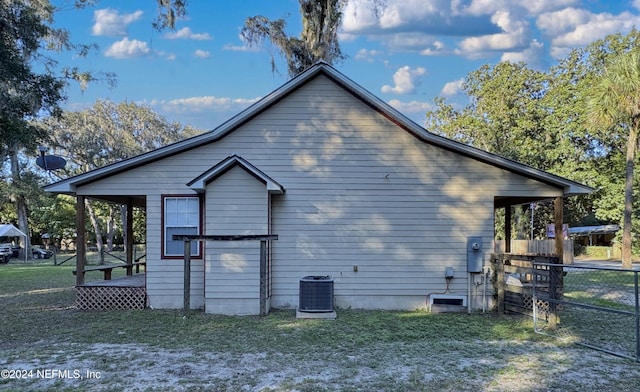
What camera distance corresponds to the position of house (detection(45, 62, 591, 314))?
995 cm

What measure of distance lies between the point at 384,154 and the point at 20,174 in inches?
1129

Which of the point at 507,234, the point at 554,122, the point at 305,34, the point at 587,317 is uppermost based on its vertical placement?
the point at 305,34

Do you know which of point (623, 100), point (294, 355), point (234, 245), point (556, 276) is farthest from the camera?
point (623, 100)

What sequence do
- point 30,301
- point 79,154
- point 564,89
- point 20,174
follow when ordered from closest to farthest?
point 30,301 → point 564,89 → point 20,174 → point 79,154

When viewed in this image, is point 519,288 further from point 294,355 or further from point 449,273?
point 294,355

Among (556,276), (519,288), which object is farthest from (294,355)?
(519,288)

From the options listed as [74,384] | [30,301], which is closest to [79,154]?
[30,301]

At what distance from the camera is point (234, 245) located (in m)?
9.38

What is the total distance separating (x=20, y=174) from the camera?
29.8 metres

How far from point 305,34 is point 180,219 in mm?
11245

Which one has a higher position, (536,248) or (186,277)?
(536,248)

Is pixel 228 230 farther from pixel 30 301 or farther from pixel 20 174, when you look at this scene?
pixel 20 174

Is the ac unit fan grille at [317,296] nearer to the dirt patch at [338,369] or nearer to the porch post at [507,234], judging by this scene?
the dirt patch at [338,369]

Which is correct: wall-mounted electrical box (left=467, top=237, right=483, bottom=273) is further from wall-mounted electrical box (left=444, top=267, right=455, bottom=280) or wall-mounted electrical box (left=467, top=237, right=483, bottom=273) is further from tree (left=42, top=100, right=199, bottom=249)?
tree (left=42, top=100, right=199, bottom=249)
